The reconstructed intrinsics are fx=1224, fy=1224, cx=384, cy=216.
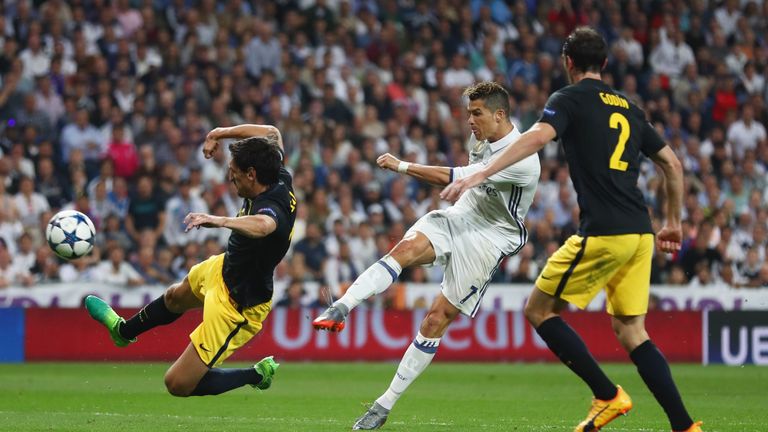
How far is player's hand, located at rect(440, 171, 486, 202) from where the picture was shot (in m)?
6.89

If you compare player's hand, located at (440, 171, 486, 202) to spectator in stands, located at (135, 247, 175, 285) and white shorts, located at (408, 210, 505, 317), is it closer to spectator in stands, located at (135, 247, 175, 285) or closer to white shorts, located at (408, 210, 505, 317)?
white shorts, located at (408, 210, 505, 317)

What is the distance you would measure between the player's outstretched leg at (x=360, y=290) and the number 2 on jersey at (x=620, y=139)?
79.1 inches

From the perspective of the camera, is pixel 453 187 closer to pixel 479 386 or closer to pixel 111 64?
pixel 479 386

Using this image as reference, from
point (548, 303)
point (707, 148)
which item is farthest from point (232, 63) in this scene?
point (548, 303)

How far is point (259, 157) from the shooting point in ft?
27.2

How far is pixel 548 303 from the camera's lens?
7770mm

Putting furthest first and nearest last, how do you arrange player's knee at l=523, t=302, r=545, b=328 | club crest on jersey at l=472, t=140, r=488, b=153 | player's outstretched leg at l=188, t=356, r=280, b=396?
club crest on jersey at l=472, t=140, r=488, b=153 < player's outstretched leg at l=188, t=356, r=280, b=396 < player's knee at l=523, t=302, r=545, b=328

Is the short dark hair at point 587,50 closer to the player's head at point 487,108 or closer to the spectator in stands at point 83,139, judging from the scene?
the player's head at point 487,108

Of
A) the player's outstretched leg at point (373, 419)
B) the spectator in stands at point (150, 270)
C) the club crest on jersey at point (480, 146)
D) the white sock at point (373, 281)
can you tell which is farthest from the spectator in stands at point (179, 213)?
the player's outstretched leg at point (373, 419)

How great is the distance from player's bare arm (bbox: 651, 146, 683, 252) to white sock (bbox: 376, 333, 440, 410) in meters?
2.01

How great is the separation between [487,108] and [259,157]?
6.34 ft

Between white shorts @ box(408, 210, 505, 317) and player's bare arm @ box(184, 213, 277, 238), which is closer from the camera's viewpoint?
player's bare arm @ box(184, 213, 277, 238)

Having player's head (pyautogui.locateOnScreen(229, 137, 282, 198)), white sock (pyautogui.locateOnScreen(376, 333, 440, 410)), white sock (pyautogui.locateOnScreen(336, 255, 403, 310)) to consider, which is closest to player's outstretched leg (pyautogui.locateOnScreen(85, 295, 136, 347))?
player's head (pyautogui.locateOnScreen(229, 137, 282, 198))

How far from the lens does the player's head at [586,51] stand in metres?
7.48
